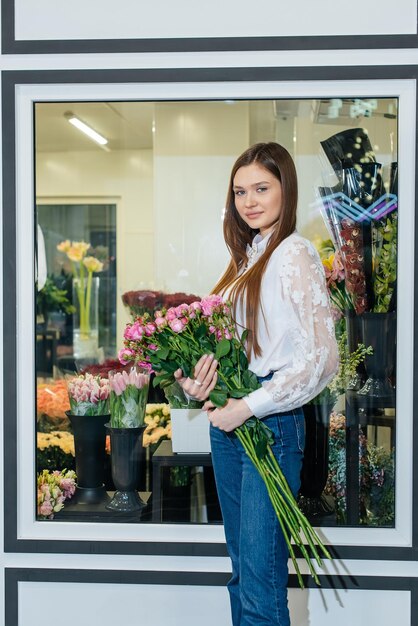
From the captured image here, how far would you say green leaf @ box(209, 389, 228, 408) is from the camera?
172cm

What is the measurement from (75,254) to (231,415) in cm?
408

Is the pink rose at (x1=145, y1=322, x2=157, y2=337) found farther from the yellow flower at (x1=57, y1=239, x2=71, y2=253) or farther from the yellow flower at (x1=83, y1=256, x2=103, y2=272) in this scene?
the yellow flower at (x1=57, y1=239, x2=71, y2=253)

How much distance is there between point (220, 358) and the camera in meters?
1.74

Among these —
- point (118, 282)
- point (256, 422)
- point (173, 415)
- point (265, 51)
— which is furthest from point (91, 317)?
point (256, 422)

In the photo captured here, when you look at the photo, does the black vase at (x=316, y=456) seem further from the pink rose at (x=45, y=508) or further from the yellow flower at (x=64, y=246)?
the yellow flower at (x=64, y=246)

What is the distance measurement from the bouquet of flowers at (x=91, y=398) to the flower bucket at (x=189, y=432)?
0.24 m

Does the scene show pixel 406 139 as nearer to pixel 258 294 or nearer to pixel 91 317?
pixel 258 294

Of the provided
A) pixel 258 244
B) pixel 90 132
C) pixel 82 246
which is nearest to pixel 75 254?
pixel 82 246

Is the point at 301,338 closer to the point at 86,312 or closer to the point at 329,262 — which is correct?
the point at 329,262

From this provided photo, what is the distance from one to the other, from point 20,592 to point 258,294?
4.31ft

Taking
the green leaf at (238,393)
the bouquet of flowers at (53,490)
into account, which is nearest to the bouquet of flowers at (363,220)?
the green leaf at (238,393)

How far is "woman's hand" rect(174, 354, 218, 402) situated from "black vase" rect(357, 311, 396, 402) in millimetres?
745

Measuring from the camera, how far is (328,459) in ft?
7.70

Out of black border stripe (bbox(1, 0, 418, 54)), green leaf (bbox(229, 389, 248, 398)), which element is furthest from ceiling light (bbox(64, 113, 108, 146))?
green leaf (bbox(229, 389, 248, 398))
